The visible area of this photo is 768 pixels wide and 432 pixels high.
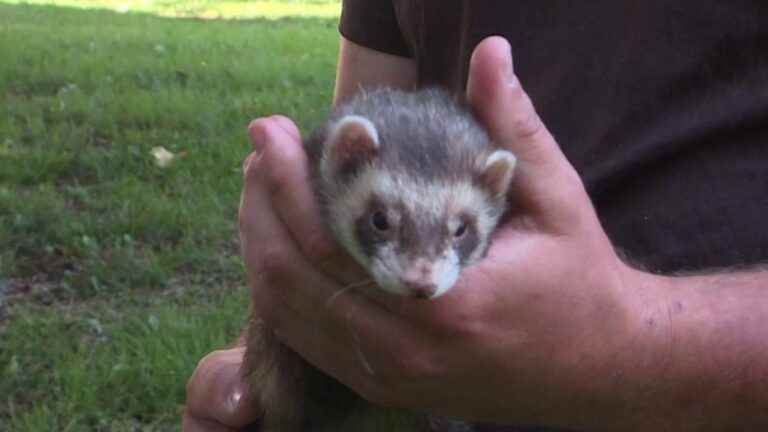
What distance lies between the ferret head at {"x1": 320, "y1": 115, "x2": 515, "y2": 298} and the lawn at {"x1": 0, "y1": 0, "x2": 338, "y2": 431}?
1.46 m

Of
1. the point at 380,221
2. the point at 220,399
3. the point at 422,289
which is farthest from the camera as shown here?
the point at 220,399

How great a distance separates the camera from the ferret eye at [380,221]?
1464mm

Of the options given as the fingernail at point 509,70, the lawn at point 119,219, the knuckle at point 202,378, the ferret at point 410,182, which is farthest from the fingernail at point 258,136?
the lawn at point 119,219

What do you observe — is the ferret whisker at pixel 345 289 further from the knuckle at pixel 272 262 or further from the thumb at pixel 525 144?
the thumb at pixel 525 144

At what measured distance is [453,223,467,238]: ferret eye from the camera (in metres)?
1.47

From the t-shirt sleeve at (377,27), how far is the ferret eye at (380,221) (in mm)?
560

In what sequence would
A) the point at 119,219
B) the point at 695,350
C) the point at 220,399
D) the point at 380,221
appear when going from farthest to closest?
the point at 119,219, the point at 220,399, the point at 380,221, the point at 695,350

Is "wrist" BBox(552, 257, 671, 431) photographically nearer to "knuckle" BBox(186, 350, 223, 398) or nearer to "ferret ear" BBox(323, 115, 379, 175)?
"ferret ear" BBox(323, 115, 379, 175)

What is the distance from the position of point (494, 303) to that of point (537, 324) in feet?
0.22

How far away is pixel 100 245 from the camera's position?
346 centimetres

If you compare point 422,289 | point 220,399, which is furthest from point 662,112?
→ point 220,399

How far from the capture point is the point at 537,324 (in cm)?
128

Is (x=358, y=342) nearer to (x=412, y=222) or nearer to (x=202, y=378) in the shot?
(x=412, y=222)

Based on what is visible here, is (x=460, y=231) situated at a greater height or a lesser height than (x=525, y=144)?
lesser
